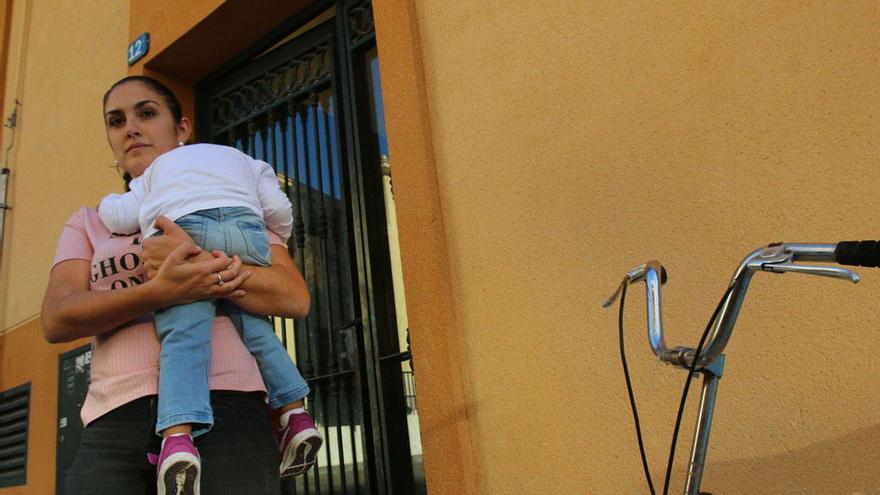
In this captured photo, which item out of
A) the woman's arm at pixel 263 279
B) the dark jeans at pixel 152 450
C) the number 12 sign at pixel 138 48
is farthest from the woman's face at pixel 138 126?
the number 12 sign at pixel 138 48

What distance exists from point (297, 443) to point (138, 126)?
3.12ft

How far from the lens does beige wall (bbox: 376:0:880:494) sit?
5.99 feet

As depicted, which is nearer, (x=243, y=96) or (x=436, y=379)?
(x=436, y=379)

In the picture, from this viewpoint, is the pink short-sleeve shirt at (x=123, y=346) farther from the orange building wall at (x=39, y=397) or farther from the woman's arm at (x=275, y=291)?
the orange building wall at (x=39, y=397)

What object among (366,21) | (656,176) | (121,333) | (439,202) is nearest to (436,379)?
(439,202)

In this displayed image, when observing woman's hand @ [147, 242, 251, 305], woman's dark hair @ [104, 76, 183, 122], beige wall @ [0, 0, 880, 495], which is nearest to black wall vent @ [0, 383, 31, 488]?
beige wall @ [0, 0, 880, 495]

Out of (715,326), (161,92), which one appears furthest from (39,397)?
(715,326)

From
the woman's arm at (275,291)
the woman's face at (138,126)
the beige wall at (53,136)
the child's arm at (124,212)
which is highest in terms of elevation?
the beige wall at (53,136)

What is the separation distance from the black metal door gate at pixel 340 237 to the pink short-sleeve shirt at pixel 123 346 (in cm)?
161

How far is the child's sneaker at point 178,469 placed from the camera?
1.32m

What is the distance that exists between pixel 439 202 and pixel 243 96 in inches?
83.8

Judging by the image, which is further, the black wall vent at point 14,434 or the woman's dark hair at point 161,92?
the black wall vent at point 14,434

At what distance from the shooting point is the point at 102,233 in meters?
1.76

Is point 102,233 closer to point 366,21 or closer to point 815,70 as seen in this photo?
point 815,70
